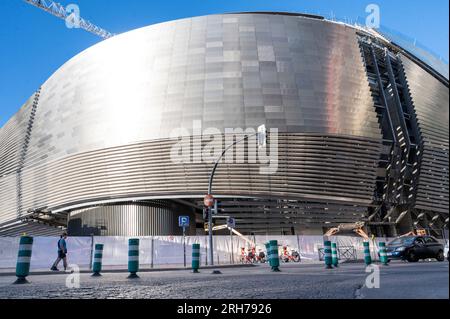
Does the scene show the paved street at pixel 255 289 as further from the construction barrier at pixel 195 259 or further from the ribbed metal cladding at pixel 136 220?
the ribbed metal cladding at pixel 136 220

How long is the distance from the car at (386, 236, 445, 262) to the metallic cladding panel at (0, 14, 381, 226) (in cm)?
1275

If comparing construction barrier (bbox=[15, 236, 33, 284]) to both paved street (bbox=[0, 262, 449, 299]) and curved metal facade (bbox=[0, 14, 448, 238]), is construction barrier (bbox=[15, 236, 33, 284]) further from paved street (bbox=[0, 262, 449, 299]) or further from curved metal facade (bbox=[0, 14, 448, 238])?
curved metal facade (bbox=[0, 14, 448, 238])

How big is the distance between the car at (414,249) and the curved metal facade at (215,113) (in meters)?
12.8

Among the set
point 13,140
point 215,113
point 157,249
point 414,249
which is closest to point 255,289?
point 414,249

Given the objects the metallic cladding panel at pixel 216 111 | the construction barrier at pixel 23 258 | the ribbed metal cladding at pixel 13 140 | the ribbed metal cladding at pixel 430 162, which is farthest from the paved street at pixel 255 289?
the ribbed metal cladding at pixel 13 140

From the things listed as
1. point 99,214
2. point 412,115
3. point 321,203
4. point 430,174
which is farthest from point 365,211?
point 99,214

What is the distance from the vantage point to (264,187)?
103 ft

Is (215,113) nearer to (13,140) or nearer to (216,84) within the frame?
(216,84)

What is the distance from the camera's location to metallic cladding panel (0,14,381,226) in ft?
104

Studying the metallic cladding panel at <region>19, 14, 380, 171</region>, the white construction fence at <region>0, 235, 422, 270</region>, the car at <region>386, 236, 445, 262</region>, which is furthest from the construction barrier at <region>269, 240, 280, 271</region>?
the metallic cladding panel at <region>19, 14, 380, 171</region>

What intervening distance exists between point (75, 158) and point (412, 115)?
32719 mm
